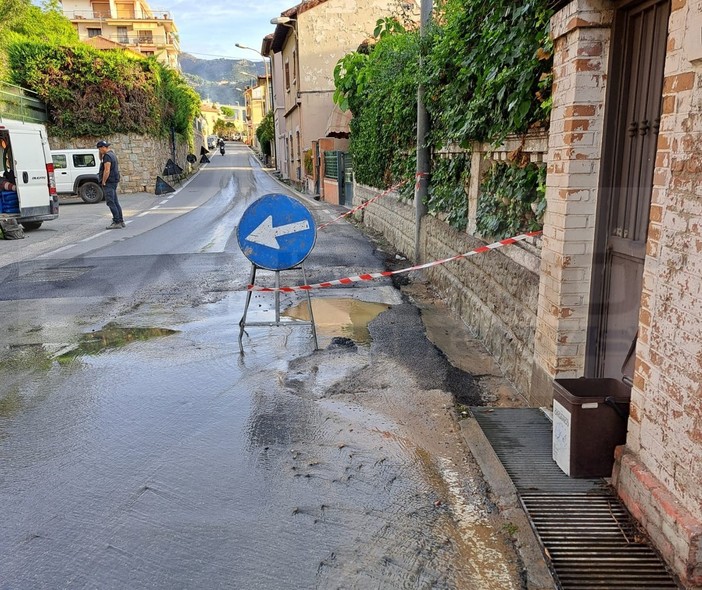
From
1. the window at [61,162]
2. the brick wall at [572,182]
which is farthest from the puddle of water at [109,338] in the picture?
the window at [61,162]

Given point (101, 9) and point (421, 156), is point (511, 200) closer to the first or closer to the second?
point (421, 156)

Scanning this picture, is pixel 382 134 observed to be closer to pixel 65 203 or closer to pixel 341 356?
pixel 341 356

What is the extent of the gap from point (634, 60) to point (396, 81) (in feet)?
27.2

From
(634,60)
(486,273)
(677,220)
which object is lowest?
(486,273)

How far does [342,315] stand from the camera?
723cm

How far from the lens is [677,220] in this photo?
2.57m

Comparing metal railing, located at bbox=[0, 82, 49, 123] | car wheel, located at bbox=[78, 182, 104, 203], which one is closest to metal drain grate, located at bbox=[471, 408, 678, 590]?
metal railing, located at bbox=[0, 82, 49, 123]

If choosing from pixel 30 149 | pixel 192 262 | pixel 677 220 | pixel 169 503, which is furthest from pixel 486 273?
pixel 30 149

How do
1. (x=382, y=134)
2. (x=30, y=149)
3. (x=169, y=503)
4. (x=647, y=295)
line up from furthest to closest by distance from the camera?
(x=30, y=149) < (x=382, y=134) < (x=169, y=503) < (x=647, y=295)

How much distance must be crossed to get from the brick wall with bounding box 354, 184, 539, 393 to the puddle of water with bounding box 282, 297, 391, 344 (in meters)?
1.08

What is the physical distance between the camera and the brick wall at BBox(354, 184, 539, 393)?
15.7 ft

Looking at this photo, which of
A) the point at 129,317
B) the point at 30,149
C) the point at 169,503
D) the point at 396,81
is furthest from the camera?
the point at 30,149

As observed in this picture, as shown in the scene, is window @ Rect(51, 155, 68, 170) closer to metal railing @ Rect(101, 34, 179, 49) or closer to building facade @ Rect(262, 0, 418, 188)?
building facade @ Rect(262, 0, 418, 188)

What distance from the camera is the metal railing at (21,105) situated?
20094mm
